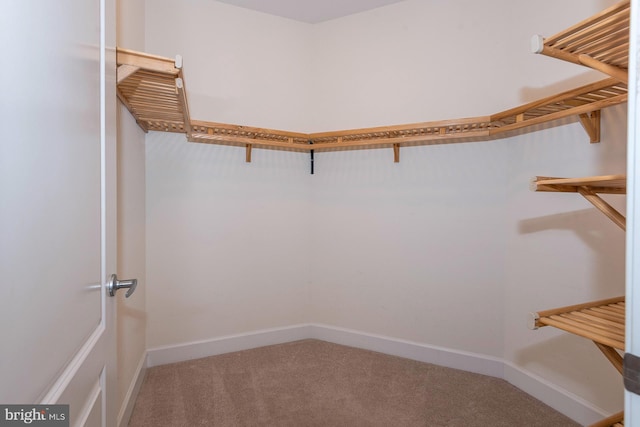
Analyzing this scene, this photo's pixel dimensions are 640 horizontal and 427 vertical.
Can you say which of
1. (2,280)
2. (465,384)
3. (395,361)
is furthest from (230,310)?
(2,280)

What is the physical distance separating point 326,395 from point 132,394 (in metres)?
1.11

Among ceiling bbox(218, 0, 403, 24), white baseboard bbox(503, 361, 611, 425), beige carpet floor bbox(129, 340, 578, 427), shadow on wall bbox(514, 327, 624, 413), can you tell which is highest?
ceiling bbox(218, 0, 403, 24)

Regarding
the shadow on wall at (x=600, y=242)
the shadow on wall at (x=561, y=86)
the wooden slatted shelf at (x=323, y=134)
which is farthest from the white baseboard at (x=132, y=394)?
the shadow on wall at (x=561, y=86)

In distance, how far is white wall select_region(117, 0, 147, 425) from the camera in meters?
1.76

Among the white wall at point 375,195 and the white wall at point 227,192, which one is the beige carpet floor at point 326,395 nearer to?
the white wall at point 375,195

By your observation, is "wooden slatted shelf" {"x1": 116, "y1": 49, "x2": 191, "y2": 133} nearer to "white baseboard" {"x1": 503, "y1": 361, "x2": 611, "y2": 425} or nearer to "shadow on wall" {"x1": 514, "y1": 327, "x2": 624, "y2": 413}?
"shadow on wall" {"x1": 514, "y1": 327, "x2": 624, "y2": 413}

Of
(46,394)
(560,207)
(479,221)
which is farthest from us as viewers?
(479,221)

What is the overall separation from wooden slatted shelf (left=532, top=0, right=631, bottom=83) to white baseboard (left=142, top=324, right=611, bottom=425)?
1662mm

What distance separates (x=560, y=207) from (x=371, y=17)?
1991mm

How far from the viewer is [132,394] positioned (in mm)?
1977

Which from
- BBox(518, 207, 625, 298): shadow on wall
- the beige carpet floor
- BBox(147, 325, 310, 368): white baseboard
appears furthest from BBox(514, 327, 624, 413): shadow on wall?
BBox(147, 325, 310, 368): white baseboard

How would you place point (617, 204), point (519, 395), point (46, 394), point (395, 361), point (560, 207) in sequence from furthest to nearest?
point (395, 361), point (519, 395), point (560, 207), point (617, 204), point (46, 394)

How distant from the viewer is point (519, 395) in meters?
2.15

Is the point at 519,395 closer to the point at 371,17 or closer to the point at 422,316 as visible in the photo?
the point at 422,316
